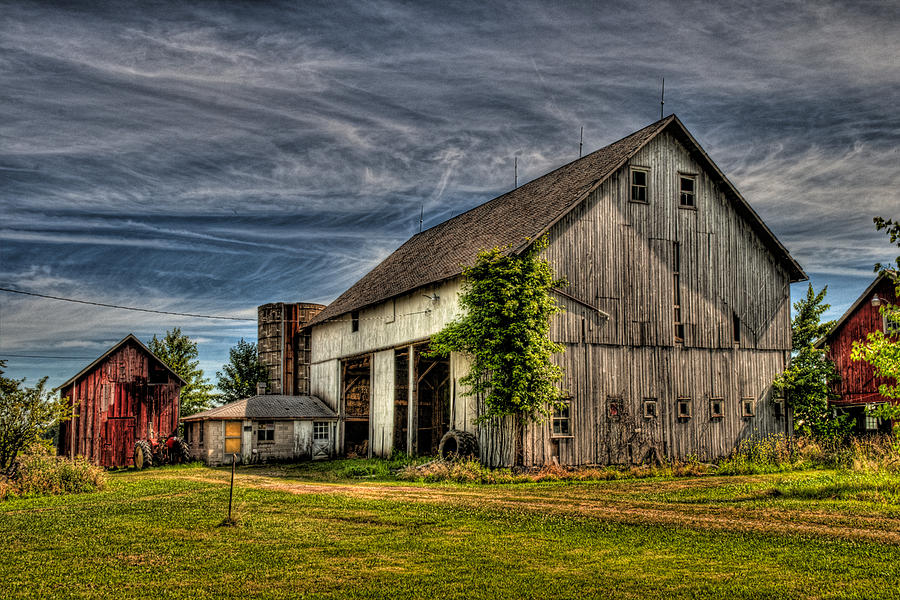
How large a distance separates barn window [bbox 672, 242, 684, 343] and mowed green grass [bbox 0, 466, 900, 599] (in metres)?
8.95

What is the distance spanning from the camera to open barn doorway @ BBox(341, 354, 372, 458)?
37188 mm

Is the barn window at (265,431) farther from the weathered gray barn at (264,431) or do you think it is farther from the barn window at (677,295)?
the barn window at (677,295)

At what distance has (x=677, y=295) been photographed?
27484 millimetres

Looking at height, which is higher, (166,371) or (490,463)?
(166,371)

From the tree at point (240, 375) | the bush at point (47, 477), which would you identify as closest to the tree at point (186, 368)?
the tree at point (240, 375)

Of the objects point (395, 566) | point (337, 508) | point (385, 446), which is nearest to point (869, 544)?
point (395, 566)

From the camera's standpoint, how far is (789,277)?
29500 millimetres

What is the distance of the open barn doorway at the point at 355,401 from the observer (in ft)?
122

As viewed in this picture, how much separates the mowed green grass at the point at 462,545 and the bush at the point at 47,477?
8.72ft

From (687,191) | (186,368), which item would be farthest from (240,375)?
(687,191)

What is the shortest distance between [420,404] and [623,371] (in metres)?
10.7

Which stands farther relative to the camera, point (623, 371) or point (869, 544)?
point (623, 371)

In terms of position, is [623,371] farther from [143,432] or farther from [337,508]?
[143,432]

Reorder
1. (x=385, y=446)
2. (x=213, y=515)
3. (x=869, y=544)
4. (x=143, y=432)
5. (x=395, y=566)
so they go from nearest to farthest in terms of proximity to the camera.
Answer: (x=395, y=566)
(x=869, y=544)
(x=213, y=515)
(x=385, y=446)
(x=143, y=432)
